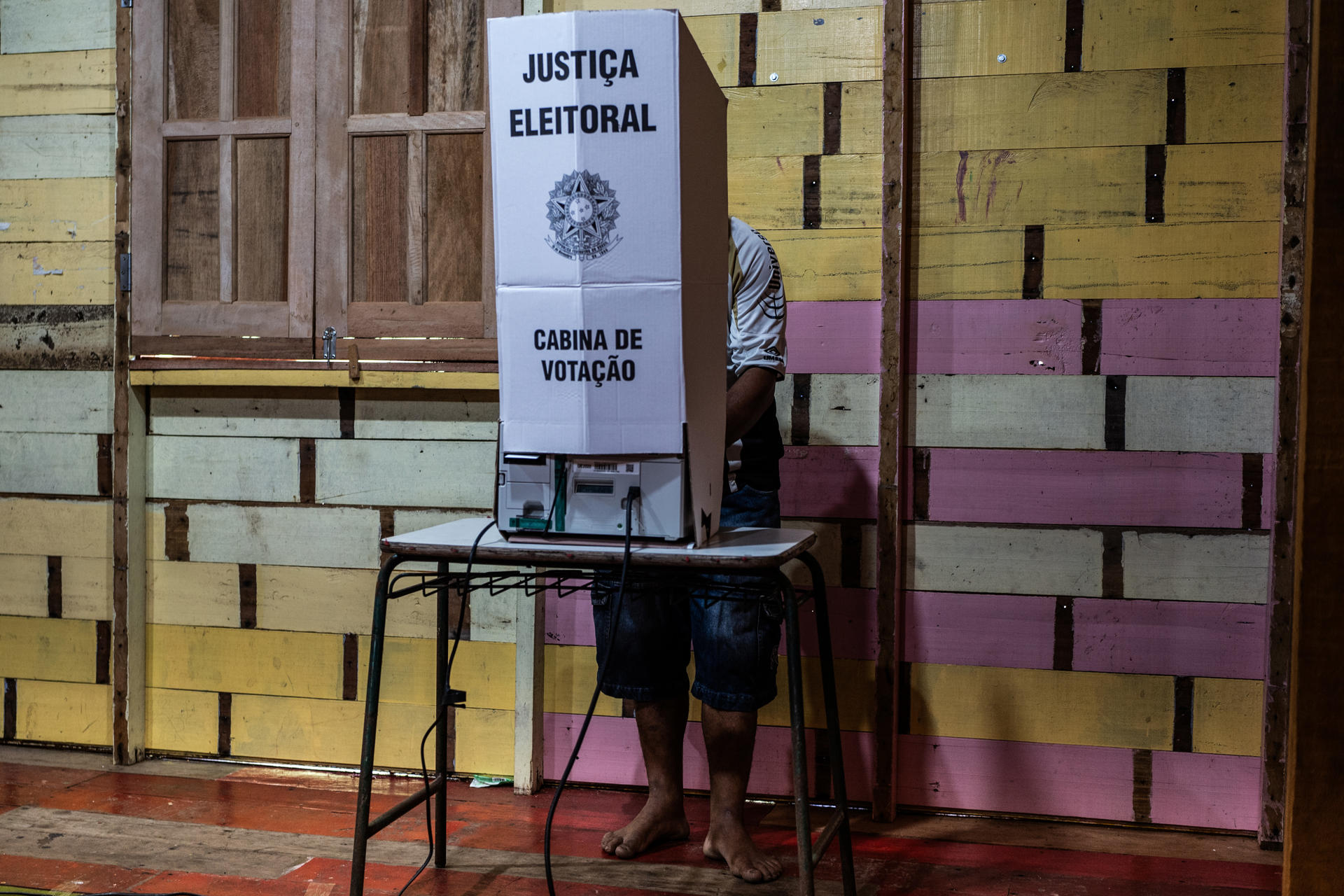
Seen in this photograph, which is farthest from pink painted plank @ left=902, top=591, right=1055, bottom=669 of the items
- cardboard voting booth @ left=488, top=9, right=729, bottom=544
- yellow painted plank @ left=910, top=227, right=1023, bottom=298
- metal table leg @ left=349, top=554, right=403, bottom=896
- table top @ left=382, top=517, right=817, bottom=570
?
metal table leg @ left=349, top=554, right=403, bottom=896

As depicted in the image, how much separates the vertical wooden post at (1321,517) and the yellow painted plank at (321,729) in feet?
6.36

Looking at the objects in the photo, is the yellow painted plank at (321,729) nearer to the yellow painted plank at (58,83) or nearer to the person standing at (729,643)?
the person standing at (729,643)

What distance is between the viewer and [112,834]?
2.29m

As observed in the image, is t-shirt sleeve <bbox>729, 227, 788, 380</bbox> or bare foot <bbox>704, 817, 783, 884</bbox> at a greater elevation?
t-shirt sleeve <bbox>729, 227, 788, 380</bbox>

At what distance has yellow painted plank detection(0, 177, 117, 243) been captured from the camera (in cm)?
284

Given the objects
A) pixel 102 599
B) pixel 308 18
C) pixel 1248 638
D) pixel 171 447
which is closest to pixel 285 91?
pixel 308 18

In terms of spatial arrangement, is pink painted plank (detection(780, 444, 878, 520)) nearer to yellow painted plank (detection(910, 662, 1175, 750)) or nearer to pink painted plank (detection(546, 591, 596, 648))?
yellow painted plank (detection(910, 662, 1175, 750))

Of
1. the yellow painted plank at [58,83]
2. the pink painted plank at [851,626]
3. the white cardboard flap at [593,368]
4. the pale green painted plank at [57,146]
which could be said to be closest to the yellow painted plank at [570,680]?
the pink painted plank at [851,626]

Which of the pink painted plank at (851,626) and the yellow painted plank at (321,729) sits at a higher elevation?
the pink painted plank at (851,626)

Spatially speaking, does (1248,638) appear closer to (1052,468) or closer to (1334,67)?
(1052,468)

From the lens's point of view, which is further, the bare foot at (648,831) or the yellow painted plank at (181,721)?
the yellow painted plank at (181,721)

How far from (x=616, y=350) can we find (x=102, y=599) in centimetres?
202

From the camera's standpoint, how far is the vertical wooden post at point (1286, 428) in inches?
89.9

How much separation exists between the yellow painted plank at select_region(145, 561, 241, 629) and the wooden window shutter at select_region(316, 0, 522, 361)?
0.73 meters
